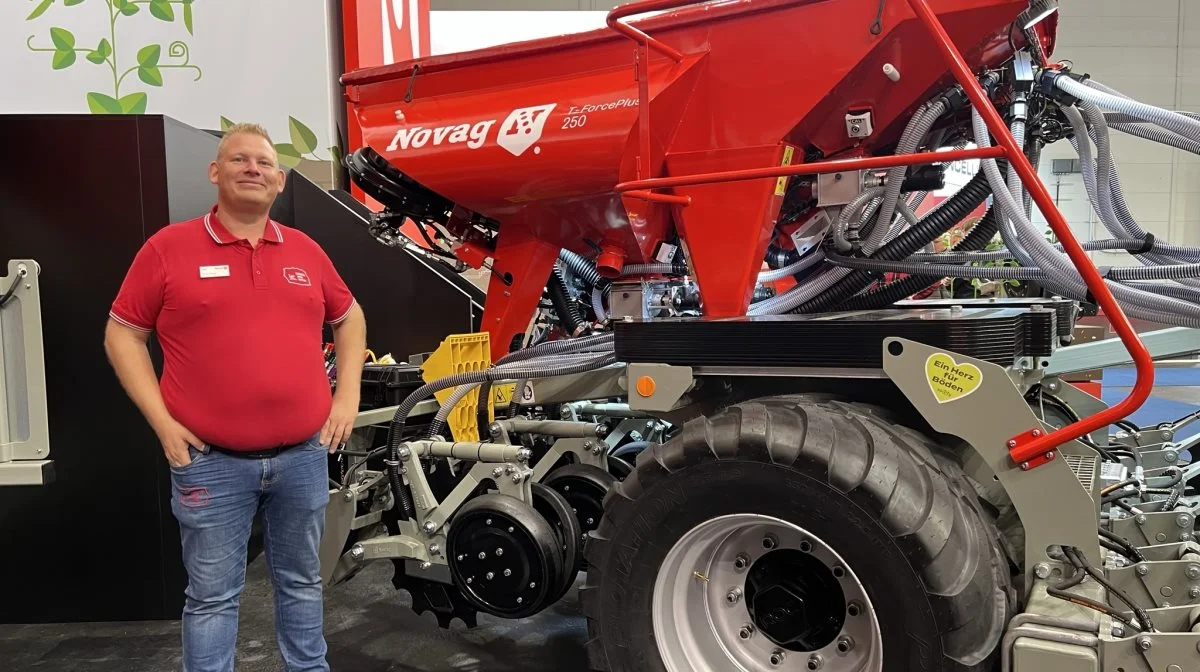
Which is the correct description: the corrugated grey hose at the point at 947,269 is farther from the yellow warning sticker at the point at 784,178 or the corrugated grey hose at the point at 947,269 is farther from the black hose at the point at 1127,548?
the black hose at the point at 1127,548

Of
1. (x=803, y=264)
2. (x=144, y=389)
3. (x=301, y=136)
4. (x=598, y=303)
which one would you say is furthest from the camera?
(x=301, y=136)

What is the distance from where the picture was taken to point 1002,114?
8.08 feet

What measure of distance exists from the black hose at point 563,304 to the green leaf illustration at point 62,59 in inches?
161

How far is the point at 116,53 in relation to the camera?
17.6 feet

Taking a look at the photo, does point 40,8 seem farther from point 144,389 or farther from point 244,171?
point 144,389

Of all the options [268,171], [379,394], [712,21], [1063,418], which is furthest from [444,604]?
[1063,418]

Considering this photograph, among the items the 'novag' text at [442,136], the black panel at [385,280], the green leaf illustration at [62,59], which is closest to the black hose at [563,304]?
the black panel at [385,280]

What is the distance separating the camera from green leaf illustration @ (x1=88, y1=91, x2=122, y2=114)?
17.7 feet

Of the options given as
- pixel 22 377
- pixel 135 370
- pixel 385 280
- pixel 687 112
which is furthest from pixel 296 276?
pixel 385 280

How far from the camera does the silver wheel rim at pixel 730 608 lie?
6.28 feet

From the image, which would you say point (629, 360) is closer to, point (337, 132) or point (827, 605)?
point (827, 605)

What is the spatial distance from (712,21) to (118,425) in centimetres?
296

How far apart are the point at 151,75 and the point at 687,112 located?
463 cm

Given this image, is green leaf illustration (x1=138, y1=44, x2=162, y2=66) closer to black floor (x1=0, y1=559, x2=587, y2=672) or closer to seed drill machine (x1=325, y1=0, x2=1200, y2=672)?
seed drill machine (x1=325, y1=0, x2=1200, y2=672)
